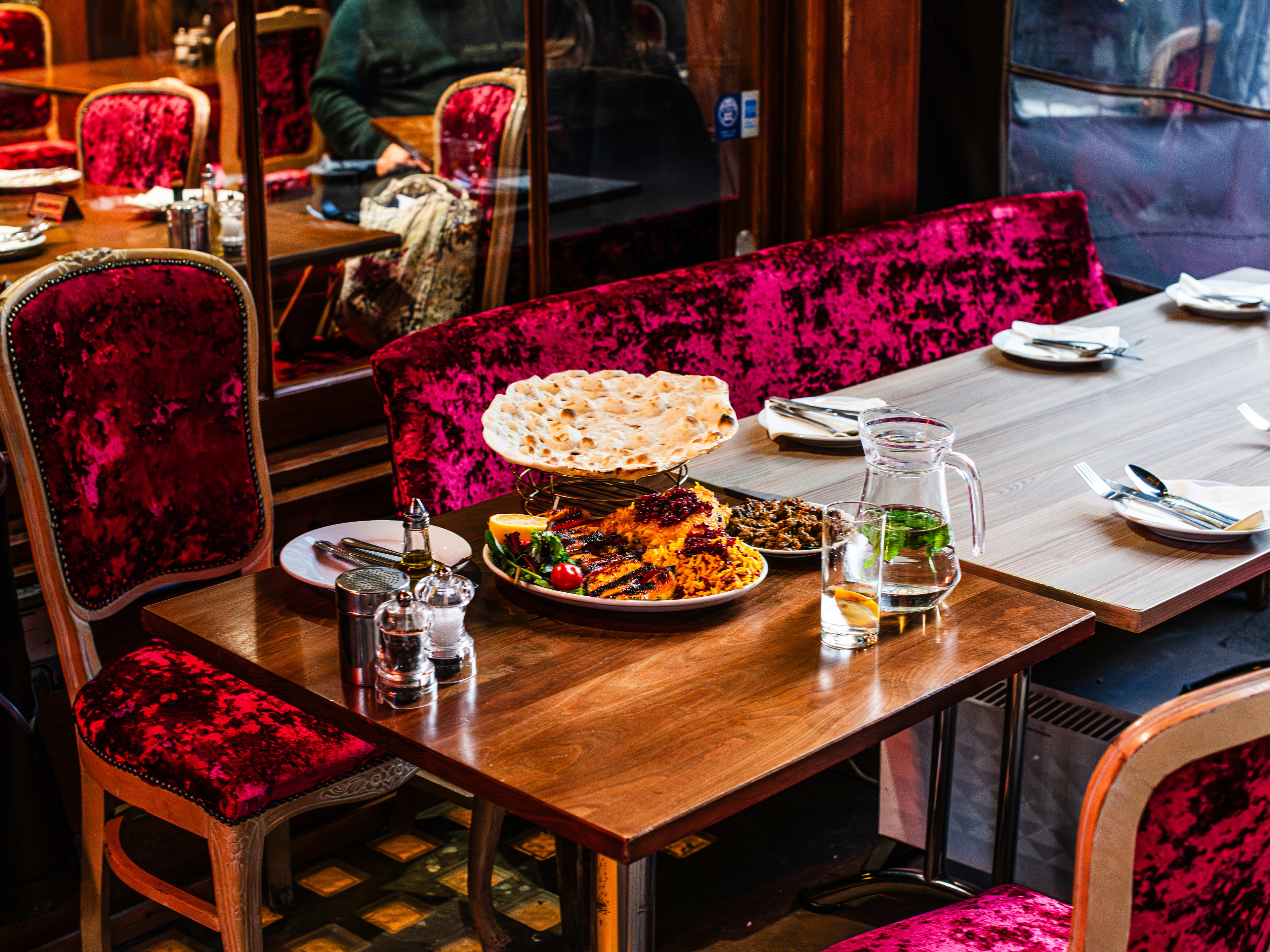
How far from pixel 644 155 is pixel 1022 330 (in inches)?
39.1

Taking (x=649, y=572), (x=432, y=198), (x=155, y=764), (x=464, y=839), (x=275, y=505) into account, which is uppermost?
(x=432, y=198)

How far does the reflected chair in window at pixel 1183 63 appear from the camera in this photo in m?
3.79

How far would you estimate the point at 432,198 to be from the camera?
9.41ft

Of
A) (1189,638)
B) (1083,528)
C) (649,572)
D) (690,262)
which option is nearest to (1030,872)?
(1083,528)

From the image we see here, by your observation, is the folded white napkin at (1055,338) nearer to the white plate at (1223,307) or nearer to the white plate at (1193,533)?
the white plate at (1223,307)

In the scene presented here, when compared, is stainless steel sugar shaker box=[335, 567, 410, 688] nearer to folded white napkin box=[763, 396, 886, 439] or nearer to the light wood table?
the light wood table

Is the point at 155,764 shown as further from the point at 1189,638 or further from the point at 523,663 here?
the point at 1189,638

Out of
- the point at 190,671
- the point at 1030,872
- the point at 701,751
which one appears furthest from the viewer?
the point at 1030,872

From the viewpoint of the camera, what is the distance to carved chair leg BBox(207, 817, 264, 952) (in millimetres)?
1808

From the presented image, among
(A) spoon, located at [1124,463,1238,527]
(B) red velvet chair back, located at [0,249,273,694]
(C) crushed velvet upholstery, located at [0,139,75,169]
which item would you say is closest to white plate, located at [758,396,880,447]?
(A) spoon, located at [1124,463,1238,527]

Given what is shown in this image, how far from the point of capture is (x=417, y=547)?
151 cm

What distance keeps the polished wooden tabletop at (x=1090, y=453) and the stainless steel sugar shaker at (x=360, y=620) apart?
2.43ft

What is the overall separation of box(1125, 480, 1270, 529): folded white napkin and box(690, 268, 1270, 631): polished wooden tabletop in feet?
0.09

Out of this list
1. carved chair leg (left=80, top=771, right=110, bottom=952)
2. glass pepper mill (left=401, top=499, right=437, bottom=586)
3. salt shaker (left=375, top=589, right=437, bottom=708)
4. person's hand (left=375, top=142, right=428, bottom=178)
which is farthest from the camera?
person's hand (left=375, top=142, right=428, bottom=178)
